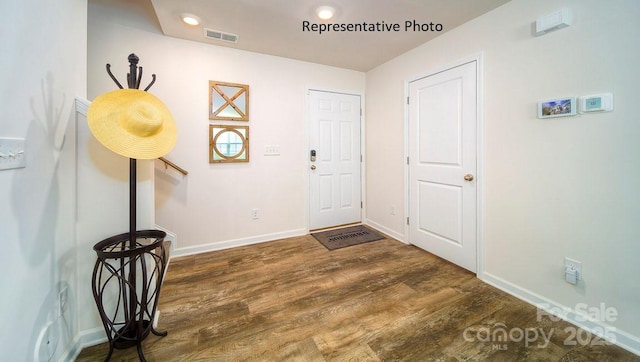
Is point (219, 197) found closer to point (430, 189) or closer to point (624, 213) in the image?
point (430, 189)

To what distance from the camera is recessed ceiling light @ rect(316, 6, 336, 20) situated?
2.07 m

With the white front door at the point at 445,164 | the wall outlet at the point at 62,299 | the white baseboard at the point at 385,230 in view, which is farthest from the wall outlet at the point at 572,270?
the wall outlet at the point at 62,299

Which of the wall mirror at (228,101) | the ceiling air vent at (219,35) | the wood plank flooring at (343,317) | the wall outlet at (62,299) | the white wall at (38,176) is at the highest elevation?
the ceiling air vent at (219,35)

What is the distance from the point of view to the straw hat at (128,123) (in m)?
1.17

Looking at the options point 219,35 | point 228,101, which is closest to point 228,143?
point 228,101

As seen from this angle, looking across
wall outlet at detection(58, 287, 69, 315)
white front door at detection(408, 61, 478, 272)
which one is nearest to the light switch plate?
wall outlet at detection(58, 287, 69, 315)

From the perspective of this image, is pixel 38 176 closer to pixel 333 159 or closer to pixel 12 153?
pixel 12 153

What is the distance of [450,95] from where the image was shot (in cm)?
242

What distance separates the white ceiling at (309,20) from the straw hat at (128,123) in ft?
4.21

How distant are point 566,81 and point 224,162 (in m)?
3.08

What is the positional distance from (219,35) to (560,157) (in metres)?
3.17

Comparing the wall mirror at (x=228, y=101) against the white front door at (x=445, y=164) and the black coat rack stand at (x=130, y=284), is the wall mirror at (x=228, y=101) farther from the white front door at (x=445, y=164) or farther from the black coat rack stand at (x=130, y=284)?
the white front door at (x=445, y=164)

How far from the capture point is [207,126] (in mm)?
2746

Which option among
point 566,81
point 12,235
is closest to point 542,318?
point 566,81
